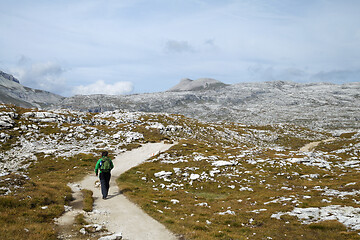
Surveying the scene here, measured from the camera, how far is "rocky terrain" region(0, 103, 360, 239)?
13836 millimetres

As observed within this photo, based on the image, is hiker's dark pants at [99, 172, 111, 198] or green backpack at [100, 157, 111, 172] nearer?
hiker's dark pants at [99, 172, 111, 198]

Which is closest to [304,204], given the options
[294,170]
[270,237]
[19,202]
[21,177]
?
[270,237]

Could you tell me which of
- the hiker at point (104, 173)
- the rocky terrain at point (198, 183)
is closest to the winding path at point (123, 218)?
the rocky terrain at point (198, 183)

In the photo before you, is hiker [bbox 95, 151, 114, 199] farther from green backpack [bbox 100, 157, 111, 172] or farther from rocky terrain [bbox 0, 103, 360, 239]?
rocky terrain [bbox 0, 103, 360, 239]

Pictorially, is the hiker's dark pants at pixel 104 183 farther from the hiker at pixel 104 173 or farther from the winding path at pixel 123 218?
the winding path at pixel 123 218

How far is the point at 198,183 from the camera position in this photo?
29.8 meters

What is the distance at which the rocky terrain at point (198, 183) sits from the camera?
1384 centimetres

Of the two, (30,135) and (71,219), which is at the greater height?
Answer: (30,135)

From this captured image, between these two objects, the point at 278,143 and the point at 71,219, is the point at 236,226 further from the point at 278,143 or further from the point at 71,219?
the point at 278,143

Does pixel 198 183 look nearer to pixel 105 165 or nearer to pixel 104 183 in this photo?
pixel 104 183

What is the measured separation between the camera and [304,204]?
58.6 feet

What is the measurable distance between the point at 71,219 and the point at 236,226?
11.6 meters

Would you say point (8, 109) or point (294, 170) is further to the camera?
point (8, 109)

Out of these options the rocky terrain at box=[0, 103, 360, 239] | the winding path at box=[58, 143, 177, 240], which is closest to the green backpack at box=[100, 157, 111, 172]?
the winding path at box=[58, 143, 177, 240]
